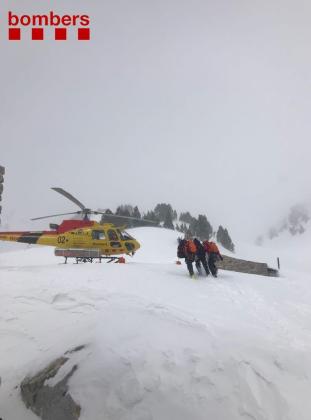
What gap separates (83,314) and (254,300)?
18.8 feet

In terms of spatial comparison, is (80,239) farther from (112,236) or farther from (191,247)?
(191,247)

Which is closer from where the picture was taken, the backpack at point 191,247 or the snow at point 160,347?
the snow at point 160,347

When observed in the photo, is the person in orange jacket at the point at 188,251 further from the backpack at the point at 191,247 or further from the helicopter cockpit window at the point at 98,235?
the helicopter cockpit window at the point at 98,235

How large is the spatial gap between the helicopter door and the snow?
6529mm

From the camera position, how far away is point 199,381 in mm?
5184

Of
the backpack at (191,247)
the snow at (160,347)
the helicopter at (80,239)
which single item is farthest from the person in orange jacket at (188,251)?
the helicopter at (80,239)

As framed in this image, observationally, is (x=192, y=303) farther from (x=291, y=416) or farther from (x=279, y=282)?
(x=279, y=282)

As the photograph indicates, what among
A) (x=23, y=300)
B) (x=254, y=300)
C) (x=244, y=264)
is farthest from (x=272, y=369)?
(x=244, y=264)

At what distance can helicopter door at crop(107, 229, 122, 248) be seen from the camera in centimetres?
1677

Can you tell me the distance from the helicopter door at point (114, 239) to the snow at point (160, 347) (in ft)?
21.4

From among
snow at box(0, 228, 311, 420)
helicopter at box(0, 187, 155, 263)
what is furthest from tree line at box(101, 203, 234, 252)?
snow at box(0, 228, 311, 420)

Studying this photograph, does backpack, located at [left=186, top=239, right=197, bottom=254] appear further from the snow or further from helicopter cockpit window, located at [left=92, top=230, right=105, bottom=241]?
helicopter cockpit window, located at [left=92, top=230, right=105, bottom=241]

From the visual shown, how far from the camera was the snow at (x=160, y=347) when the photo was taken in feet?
16.0

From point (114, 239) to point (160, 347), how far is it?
11345 mm
